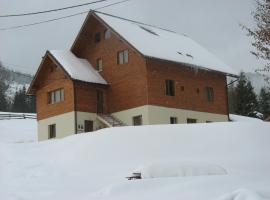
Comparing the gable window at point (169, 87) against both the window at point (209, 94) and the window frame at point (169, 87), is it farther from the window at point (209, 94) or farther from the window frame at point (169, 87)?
the window at point (209, 94)

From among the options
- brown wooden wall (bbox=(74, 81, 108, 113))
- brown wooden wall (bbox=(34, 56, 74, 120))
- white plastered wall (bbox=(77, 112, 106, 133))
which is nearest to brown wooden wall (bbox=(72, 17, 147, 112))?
brown wooden wall (bbox=(74, 81, 108, 113))

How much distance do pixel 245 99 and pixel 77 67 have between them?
3057 centimetres

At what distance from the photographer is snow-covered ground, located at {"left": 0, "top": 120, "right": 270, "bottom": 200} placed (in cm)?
1608

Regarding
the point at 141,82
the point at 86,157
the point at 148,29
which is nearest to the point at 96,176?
the point at 86,157

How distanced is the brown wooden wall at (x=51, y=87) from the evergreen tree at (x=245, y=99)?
29227 millimetres

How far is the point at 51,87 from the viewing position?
42094 mm

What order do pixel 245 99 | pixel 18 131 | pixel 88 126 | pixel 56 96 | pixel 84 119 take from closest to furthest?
1. pixel 84 119
2. pixel 88 126
3. pixel 56 96
4. pixel 18 131
5. pixel 245 99

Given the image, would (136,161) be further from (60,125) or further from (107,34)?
(107,34)

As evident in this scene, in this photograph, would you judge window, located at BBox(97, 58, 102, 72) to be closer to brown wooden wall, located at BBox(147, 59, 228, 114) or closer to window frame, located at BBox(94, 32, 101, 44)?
window frame, located at BBox(94, 32, 101, 44)

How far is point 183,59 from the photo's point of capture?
4103cm

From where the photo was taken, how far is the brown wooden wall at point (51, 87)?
4003cm

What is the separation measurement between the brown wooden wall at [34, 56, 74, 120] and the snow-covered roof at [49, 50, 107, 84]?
0.71m

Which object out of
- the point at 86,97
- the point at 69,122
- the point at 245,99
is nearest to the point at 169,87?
the point at 86,97

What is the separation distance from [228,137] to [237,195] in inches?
639
